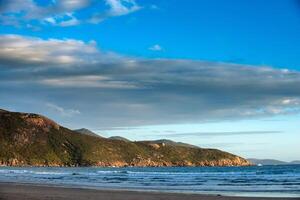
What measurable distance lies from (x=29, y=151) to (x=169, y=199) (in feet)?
586

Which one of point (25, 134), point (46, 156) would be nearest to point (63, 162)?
point (46, 156)

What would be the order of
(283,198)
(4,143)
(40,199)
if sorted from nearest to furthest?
(40,199) < (283,198) < (4,143)

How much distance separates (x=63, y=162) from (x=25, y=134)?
19114 mm

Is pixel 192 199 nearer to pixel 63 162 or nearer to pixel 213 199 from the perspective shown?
pixel 213 199

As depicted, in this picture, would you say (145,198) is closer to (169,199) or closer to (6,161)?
(169,199)

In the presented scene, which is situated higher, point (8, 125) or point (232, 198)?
point (8, 125)

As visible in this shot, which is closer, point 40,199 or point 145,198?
point 40,199

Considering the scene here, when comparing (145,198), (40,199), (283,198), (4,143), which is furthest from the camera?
(4,143)

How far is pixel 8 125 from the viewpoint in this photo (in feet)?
651

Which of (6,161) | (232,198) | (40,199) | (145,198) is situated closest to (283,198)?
(232,198)

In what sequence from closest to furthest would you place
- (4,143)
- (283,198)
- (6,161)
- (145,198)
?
(145,198)
(283,198)
(6,161)
(4,143)

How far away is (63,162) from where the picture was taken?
196625 millimetres

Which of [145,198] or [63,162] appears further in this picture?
[63,162]

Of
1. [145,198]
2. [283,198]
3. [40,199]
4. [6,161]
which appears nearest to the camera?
[40,199]
